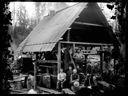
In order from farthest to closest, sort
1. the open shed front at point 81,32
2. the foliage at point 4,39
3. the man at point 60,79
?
the open shed front at point 81,32
the man at point 60,79
the foliage at point 4,39

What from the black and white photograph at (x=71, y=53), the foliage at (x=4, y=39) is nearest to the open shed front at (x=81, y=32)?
the black and white photograph at (x=71, y=53)

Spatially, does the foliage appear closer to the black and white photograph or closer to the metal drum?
the black and white photograph

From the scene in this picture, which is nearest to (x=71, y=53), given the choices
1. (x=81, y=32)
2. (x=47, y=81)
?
(x=81, y=32)

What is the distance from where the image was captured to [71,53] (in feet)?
66.5

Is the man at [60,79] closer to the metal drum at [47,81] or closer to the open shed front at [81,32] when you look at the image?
the open shed front at [81,32]

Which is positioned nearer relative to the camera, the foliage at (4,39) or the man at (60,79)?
the foliage at (4,39)

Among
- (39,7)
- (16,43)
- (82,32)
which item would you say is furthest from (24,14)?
(82,32)

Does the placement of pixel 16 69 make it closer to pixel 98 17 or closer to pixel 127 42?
pixel 98 17

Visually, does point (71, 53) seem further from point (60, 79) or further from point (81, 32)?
point (60, 79)

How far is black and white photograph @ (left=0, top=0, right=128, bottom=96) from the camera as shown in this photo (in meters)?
3.49

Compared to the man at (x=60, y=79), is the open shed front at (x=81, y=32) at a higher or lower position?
higher

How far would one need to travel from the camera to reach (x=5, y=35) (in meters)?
3.40

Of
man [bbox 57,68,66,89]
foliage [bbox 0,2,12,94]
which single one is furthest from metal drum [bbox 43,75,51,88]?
foliage [bbox 0,2,12,94]

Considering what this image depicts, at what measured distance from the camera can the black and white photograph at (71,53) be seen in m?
3.49
